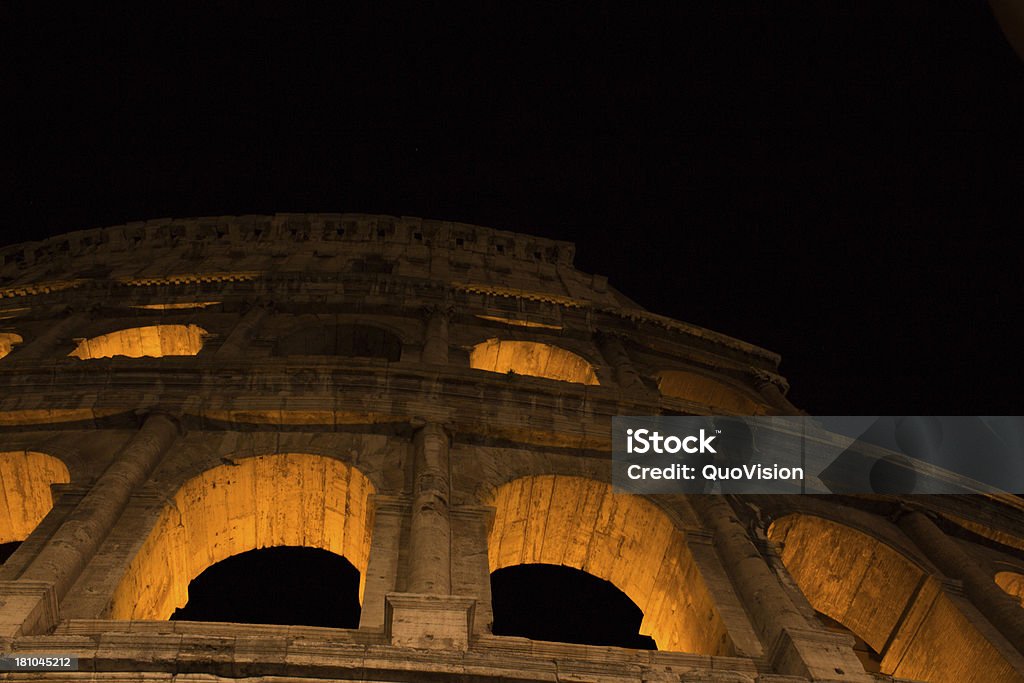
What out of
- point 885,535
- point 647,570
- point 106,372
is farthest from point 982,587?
point 106,372

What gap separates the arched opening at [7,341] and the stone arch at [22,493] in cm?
655

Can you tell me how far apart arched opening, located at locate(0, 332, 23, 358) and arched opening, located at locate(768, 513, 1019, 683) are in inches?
593

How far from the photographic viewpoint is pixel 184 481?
1239 cm

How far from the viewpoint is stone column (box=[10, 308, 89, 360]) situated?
17062 mm

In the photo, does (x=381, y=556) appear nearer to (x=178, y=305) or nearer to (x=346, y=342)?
(x=346, y=342)

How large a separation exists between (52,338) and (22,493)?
5.34 meters

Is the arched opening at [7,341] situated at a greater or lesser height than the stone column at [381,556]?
greater

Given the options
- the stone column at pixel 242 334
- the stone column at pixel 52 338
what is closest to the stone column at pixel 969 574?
the stone column at pixel 242 334

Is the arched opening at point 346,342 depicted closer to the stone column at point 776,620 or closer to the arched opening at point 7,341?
the arched opening at point 7,341

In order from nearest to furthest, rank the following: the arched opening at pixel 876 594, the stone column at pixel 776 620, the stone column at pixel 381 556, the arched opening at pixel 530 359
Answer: the stone column at pixel 776 620 < the stone column at pixel 381 556 < the arched opening at pixel 876 594 < the arched opening at pixel 530 359

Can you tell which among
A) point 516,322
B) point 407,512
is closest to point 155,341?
point 516,322

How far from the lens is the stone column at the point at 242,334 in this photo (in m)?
16.3

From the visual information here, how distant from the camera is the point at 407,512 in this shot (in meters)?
11.9

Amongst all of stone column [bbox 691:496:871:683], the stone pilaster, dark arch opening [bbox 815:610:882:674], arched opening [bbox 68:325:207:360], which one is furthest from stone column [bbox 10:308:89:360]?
dark arch opening [bbox 815:610:882:674]
